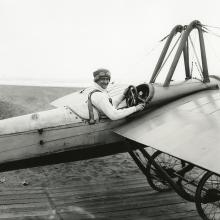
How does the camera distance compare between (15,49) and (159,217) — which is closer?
(159,217)

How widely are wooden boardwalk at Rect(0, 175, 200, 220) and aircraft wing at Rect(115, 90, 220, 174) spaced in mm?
1438

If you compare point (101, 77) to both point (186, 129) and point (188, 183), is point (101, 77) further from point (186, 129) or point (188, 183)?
point (188, 183)

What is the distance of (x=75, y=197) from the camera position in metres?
6.55

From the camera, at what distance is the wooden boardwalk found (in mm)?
5762

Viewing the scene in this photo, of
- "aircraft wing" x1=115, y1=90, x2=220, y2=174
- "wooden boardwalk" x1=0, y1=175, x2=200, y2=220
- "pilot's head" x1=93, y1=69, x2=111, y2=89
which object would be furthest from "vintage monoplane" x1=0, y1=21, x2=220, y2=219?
"wooden boardwalk" x1=0, y1=175, x2=200, y2=220

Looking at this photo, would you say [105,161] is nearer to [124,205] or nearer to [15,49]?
[124,205]

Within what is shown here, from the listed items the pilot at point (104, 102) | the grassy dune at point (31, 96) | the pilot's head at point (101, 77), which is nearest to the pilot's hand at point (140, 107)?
the pilot at point (104, 102)

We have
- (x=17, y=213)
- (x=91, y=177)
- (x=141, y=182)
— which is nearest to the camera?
(x=17, y=213)

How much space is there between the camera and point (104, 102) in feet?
17.9

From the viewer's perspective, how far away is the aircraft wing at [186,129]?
3.95 m

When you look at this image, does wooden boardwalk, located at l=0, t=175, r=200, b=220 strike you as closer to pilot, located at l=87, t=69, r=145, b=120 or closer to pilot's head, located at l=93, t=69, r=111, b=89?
pilot, located at l=87, t=69, r=145, b=120

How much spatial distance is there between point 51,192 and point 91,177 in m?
1.62

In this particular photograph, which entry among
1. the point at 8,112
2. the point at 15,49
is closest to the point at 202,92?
the point at 8,112

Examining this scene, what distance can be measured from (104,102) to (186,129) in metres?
1.35
